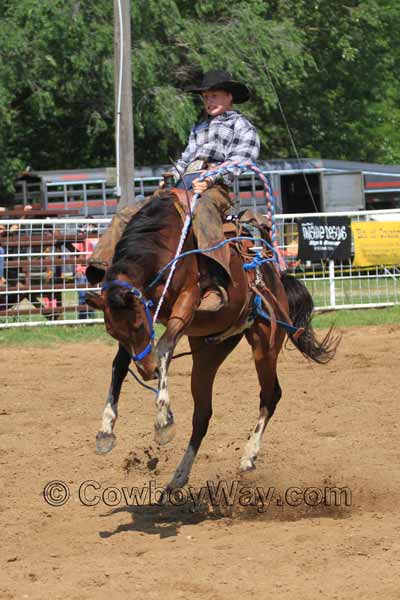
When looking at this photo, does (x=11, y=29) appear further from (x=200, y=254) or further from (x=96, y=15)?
(x=200, y=254)

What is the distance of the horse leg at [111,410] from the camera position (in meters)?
5.32

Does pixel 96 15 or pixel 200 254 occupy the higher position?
pixel 96 15

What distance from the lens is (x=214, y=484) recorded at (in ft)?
21.6

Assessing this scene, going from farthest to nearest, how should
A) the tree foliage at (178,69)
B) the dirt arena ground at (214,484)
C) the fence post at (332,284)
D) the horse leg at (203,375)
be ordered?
the tree foliage at (178,69)
the fence post at (332,284)
the horse leg at (203,375)
the dirt arena ground at (214,484)

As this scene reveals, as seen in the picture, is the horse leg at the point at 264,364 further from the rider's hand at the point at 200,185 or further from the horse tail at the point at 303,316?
the rider's hand at the point at 200,185

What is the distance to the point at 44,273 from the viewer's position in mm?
13969

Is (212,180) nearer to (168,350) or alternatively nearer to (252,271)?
(252,271)

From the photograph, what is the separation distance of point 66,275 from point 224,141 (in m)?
7.85

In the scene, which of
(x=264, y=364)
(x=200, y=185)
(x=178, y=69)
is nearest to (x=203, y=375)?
(x=264, y=364)

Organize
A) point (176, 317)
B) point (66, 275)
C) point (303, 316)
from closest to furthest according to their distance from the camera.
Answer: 1. point (176, 317)
2. point (303, 316)
3. point (66, 275)

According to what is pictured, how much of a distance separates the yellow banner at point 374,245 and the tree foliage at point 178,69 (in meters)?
7.71

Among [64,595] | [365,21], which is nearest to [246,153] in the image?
[64,595]

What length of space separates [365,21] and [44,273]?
16.0 m

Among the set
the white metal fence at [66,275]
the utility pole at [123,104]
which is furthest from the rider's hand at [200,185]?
Answer: the utility pole at [123,104]
